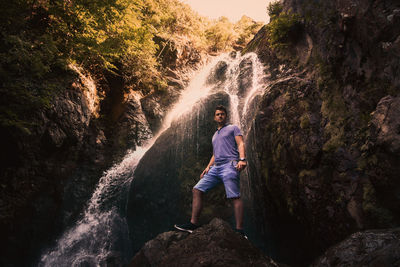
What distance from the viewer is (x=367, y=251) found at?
195 centimetres

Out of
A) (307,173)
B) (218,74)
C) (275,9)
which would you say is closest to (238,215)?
(307,173)

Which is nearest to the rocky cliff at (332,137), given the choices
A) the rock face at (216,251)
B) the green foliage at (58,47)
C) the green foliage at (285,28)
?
the green foliage at (285,28)

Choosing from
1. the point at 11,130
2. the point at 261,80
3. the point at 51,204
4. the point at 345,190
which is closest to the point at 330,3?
the point at 261,80

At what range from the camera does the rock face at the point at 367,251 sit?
1.66 metres

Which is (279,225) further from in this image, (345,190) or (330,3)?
(330,3)

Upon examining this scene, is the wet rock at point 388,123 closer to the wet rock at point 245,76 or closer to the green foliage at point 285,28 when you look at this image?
the green foliage at point 285,28

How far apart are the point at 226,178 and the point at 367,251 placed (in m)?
1.96

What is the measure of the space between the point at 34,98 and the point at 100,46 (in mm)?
3243

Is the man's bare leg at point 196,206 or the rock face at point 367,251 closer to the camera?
the rock face at point 367,251

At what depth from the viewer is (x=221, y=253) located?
2346mm

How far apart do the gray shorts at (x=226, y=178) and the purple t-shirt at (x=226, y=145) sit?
0.12 meters

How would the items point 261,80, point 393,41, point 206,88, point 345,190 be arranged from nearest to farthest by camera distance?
point 393,41, point 345,190, point 261,80, point 206,88

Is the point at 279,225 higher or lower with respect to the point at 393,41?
lower

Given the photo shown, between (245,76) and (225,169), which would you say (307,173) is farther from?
(245,76)
